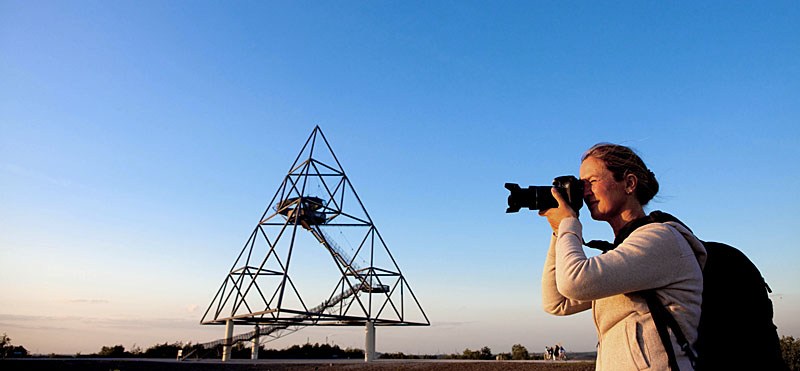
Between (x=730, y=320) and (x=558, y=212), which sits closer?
(x=730, y=320)

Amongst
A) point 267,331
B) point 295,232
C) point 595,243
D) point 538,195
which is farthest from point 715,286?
point 267,331

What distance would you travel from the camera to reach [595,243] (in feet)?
6.85

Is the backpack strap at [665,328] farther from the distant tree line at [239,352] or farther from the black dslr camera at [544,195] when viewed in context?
the distant tree line at [239,352]

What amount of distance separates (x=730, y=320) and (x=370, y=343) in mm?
26015

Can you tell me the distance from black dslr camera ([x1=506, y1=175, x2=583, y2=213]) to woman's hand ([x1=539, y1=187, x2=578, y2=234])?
24mm

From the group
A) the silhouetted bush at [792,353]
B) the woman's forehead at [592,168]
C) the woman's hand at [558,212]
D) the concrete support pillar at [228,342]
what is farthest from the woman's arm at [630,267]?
the concrete support pillar at [228,342]

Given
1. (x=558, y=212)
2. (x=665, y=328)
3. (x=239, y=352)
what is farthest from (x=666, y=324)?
(x=239, y=352)

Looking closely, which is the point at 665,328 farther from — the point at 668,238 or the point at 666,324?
the point at 668,238

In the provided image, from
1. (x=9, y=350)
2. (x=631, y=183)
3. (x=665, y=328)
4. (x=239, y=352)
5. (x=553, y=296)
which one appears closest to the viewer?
(x=665, y=328)

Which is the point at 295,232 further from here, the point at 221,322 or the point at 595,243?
the point at 595,243

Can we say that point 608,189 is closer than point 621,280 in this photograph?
No

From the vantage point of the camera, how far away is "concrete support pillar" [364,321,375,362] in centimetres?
2627

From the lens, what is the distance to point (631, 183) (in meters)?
2.03

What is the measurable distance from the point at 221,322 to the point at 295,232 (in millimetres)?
6375
